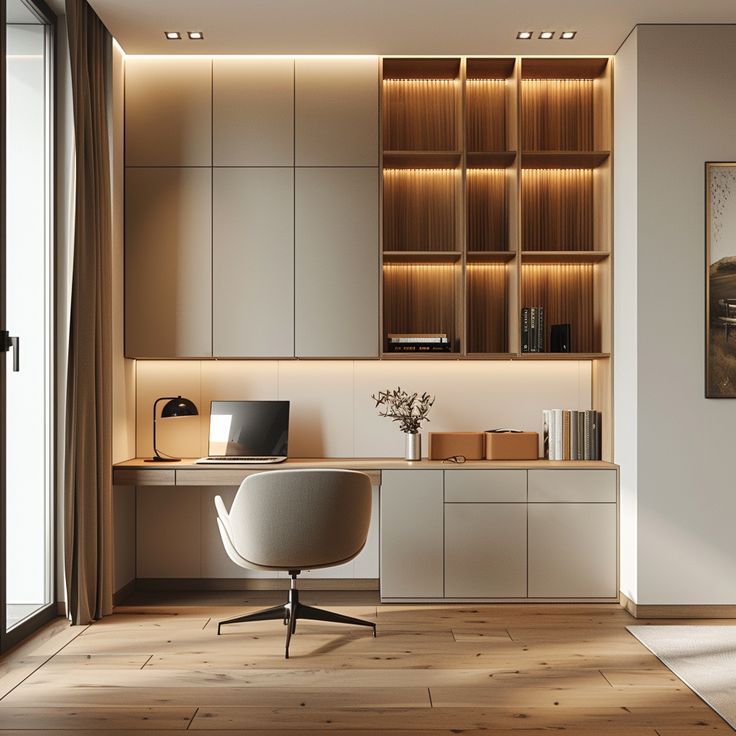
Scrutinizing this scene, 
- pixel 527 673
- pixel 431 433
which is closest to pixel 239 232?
pixel 431 433

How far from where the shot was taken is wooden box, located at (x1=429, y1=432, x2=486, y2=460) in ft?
15.3

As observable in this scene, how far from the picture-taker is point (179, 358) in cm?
462

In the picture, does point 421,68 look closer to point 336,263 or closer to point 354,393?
point 336,263

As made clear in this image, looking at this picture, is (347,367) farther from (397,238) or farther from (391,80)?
(391,80)

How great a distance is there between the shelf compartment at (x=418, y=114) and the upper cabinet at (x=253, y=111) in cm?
61

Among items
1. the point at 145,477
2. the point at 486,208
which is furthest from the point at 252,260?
the point at 486,208

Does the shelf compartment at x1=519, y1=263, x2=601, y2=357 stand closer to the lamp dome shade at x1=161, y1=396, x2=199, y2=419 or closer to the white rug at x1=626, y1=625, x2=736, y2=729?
the white rug at x1=626, y1=625, x2=736, y2=729

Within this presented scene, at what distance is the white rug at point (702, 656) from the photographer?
10.1 feet

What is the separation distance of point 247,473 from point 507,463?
4.54ft

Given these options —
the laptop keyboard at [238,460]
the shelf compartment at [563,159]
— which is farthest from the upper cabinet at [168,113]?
the shelf compartment at [563,159]

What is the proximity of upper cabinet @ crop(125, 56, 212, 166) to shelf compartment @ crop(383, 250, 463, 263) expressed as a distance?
114cm

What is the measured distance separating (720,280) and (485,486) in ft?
5.19

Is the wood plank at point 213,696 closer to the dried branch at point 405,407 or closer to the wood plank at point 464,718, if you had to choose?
the wood plank at point 464,718

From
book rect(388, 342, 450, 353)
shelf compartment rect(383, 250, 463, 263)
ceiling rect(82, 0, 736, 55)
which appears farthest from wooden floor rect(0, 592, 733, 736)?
ceiling rect(82, 0, 736, 55)
